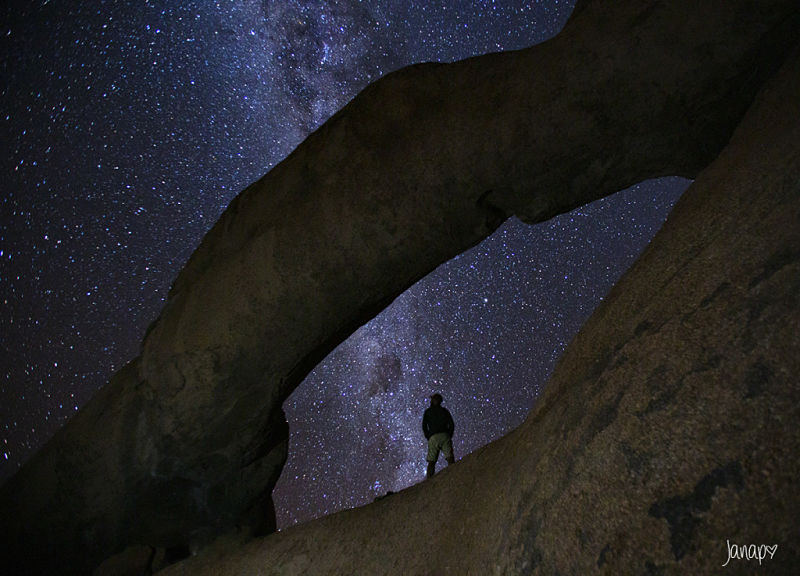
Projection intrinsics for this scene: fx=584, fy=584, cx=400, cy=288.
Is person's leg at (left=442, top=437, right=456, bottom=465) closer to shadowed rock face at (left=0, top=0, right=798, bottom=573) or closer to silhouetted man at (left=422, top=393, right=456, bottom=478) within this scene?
silhouetted man at (left=422, top=393, right=456, bottom=478)

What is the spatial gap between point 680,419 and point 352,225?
1.66 m

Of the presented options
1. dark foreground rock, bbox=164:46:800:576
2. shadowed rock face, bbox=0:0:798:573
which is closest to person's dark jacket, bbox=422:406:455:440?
shadowed rock face, bbox=0:0:798:573

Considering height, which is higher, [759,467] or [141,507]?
[759,467]

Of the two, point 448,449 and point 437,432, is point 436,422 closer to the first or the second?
point 437,432

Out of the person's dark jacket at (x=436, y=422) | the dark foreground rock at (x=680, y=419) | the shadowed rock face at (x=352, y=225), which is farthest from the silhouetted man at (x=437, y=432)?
the dark foreground rock at (x=680, y=419)

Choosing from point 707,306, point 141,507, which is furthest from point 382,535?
point 141,507

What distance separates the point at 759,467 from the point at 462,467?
122 centimetres

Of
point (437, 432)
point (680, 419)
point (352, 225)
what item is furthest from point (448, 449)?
point (680, 419)

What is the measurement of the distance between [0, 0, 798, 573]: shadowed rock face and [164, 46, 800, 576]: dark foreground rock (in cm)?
7

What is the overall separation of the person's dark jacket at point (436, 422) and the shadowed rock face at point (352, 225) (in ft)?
3.53

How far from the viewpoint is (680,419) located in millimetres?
1176

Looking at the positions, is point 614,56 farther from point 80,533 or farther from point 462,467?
point 80,533

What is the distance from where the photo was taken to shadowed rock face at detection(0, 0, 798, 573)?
6.99 ft

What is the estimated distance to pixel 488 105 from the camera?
7.77 feet
